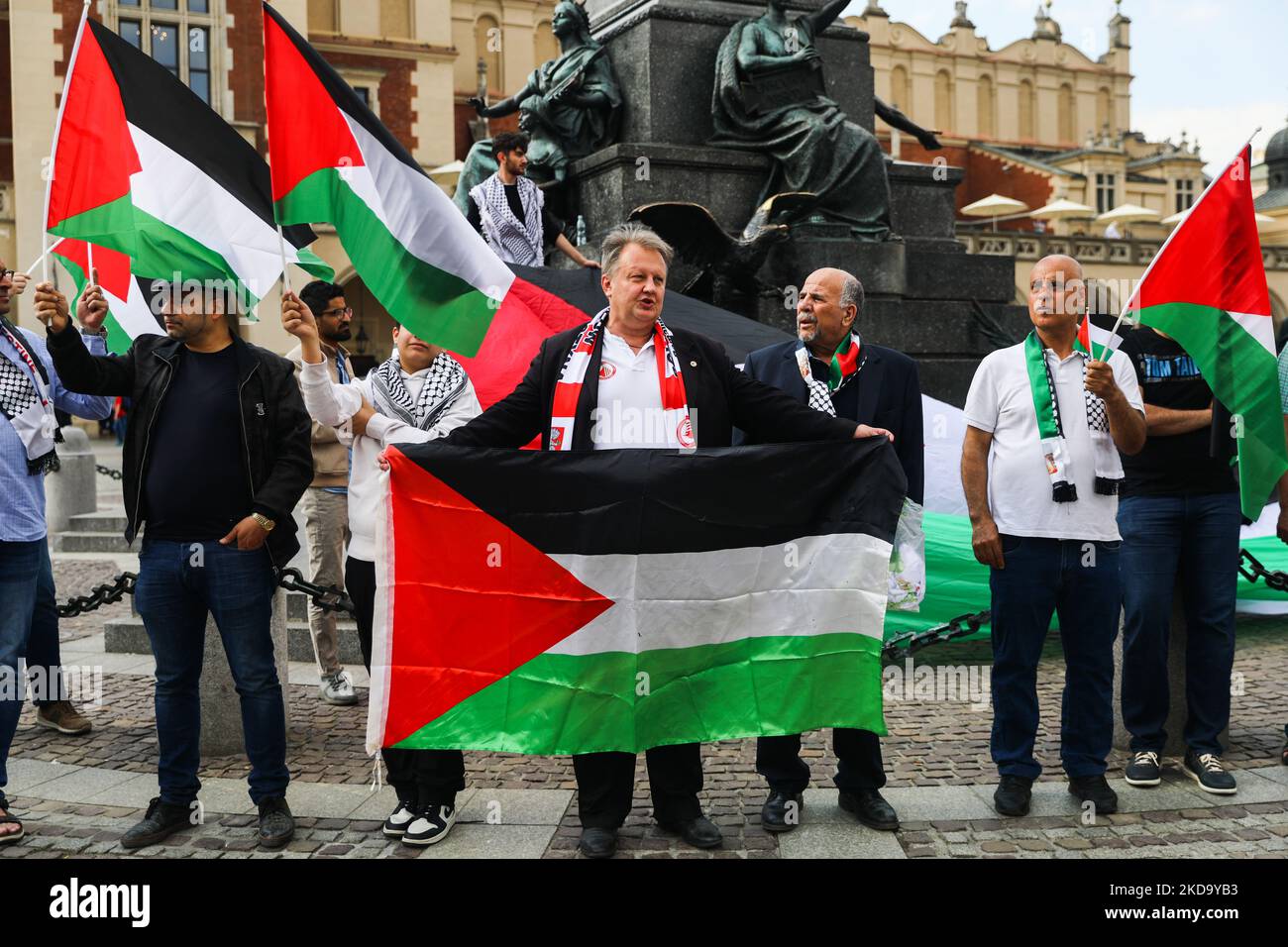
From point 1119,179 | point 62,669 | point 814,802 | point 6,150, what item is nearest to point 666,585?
point 814,802

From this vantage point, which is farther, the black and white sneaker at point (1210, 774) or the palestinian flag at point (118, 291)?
the palestinian flag at point (118, 291)

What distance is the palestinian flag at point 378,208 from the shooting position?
4789mm

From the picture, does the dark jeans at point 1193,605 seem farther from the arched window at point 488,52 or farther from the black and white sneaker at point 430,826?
the arched window at point 488,52

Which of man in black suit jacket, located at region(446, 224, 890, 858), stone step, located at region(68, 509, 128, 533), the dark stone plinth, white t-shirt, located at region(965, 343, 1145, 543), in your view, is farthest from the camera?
stone step, located at region(68, 509, 128, 533)

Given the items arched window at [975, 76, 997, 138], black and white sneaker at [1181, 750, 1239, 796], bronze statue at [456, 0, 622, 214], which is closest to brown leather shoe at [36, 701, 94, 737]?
black and white sneaker at [1181, 750, 1239, 796]

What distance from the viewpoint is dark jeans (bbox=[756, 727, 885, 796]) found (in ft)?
15.5

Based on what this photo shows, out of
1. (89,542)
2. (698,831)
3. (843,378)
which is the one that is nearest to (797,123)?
(843,378)

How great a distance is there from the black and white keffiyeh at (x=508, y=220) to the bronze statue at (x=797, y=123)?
7.31 feet

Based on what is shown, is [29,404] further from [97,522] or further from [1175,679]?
[97,522]

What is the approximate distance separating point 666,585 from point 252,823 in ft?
6.02

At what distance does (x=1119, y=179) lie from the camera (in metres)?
62.4

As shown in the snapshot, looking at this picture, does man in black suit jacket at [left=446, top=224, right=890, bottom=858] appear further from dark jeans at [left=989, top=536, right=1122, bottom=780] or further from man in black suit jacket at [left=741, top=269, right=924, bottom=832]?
dark jeans at [left=989, top=536, right=1122, bottom=780]

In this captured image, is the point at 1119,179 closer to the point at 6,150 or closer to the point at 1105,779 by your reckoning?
the point at 6,150

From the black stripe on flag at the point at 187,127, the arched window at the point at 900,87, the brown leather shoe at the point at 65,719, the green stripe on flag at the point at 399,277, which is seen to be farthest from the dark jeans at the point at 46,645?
the arched window at the point at 900,87
